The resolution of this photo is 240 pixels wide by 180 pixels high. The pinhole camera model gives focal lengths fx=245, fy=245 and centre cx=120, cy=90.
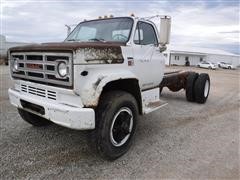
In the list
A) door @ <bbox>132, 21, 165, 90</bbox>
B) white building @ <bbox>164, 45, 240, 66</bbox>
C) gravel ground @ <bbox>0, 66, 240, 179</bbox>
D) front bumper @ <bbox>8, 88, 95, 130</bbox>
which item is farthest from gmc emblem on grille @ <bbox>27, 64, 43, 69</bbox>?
white building @ <bbox>164, 45, 240, 66</bbox>

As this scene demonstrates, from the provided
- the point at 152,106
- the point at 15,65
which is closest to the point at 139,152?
the point at 152,106

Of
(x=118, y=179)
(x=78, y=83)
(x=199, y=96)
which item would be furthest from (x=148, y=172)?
(x=199, y=96)

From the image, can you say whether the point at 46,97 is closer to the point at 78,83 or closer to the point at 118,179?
the point at 78,83

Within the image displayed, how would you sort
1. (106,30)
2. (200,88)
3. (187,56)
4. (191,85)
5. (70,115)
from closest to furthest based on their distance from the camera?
(70,115) < (106,30) < (200,88) < (191,85) < (187,56)

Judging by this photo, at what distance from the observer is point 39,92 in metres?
3.68

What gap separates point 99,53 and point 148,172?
1761mm

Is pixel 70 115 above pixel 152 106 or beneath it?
above

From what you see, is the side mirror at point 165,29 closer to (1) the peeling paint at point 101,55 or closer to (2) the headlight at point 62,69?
(1) the peeling paint at point 101,55

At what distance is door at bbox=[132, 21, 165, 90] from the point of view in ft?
14.4

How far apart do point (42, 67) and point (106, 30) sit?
1576 mm

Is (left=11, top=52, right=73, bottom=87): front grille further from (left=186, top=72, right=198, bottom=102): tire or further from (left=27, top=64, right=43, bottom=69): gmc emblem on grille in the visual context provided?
(left=186, top=72, right=198, bottom=102): tire

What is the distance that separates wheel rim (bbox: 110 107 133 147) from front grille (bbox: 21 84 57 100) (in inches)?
39.1

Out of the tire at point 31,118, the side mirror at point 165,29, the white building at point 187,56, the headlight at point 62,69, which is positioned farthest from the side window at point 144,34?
the white building at point 187,56

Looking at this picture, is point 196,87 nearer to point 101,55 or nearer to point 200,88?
point 200,88
